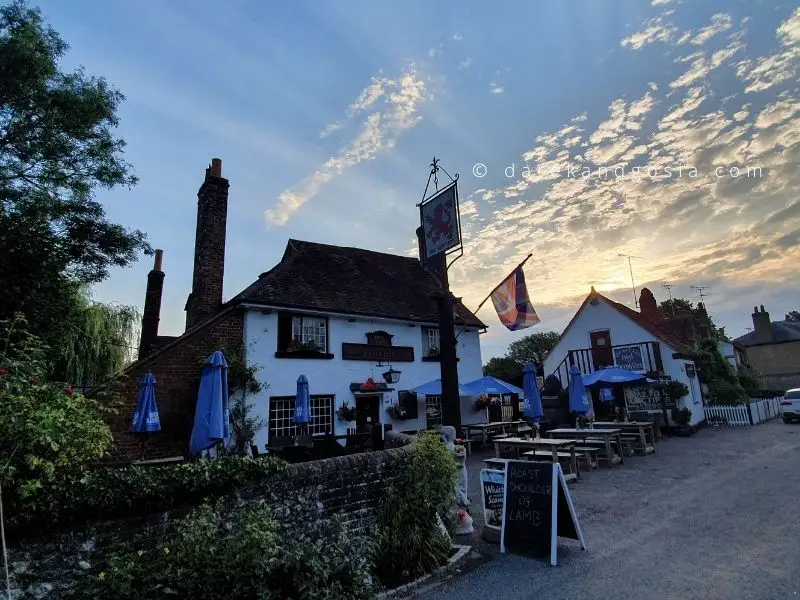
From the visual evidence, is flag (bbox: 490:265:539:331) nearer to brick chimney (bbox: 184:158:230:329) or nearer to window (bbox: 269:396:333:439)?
window (bbox: 269:396:333:439)

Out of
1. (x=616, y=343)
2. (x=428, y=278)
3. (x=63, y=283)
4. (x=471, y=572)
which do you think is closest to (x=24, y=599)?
(x=471, y=572)

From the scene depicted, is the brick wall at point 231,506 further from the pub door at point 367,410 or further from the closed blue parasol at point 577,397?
the closed blue parasol at point 577,397

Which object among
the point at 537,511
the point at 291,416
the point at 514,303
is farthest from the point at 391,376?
the point at 537,511

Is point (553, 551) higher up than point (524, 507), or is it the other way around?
point (524, 507)

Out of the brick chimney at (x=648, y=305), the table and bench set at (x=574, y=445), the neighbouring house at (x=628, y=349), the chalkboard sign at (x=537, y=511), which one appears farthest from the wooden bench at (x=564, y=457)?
the brick chimney at (x=648, y=305)

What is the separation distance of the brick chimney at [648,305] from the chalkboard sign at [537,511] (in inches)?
940

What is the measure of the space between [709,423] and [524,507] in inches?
830

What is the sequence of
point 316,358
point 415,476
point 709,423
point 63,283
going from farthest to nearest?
point 709,423, point 316,358, point 63,283, point 415,476

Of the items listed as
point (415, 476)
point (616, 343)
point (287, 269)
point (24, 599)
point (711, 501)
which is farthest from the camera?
point (616, 343)

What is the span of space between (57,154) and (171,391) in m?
8.52

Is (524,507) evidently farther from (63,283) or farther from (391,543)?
(63,283)

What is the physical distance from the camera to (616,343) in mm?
23516

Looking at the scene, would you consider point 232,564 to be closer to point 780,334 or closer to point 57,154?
point 57,154

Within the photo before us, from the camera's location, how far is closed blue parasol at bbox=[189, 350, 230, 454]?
22.5 feet
